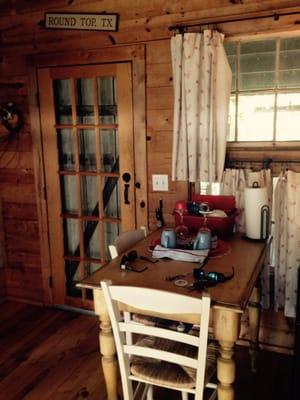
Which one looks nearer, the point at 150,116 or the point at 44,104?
the point at 150,116

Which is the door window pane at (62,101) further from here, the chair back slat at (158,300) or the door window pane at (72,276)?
the chair back slat at (158,300)

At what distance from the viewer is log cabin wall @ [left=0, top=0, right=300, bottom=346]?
2479 mm

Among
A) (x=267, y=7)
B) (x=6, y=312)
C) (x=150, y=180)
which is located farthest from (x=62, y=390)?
(x=267, y=7)

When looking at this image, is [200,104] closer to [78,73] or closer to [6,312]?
[78,73]

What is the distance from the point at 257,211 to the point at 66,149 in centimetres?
165

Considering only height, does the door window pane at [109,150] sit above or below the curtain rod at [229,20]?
below

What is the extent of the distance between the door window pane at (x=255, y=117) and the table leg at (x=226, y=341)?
4.63 feet

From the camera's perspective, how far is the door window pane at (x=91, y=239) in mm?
3141

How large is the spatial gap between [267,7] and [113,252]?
1.71 meters

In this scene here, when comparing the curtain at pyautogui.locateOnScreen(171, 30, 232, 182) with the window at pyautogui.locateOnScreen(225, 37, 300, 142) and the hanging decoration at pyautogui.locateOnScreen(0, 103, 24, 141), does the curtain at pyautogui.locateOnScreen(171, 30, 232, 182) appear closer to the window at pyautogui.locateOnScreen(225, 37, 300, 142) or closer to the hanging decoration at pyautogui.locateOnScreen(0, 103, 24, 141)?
the window at pyautogui.locateOnScreen(225, 37, 300, 142)

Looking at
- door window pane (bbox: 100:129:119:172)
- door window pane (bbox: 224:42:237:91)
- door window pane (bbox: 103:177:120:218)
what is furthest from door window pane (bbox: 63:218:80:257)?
door window pane (bbox: 224:42:237:91)

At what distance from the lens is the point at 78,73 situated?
2914mm

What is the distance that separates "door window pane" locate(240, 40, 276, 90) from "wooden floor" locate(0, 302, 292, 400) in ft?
5.86

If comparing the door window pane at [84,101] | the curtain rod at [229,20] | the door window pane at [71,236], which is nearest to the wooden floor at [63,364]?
the door window pane at [71,236]
